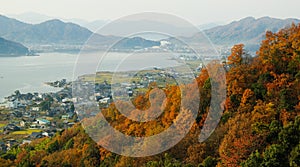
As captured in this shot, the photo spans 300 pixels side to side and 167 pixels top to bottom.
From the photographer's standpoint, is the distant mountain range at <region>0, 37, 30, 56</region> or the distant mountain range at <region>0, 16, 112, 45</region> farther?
the distant mountain range at <region>0, 16, 112, 45</region>

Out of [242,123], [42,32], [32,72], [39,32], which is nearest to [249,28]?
[32,72]

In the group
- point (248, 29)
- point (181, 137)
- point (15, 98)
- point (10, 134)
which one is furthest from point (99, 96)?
point (248, 29)

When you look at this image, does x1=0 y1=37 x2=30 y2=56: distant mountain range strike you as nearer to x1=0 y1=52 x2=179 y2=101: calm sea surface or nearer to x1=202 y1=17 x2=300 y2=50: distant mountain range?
x1=0 y1=52 x2=179 y2=101: calm sea surface

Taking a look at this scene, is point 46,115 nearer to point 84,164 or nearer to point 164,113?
point 84,164

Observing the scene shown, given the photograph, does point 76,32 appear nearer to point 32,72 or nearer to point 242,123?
point 32,72

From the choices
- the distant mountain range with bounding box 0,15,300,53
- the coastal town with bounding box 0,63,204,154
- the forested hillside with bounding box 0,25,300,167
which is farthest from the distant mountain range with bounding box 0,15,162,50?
the forested hillside with bounding box 0,25,300,167

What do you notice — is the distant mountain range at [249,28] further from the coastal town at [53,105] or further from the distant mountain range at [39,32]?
the distant mountain range at [39,32]
